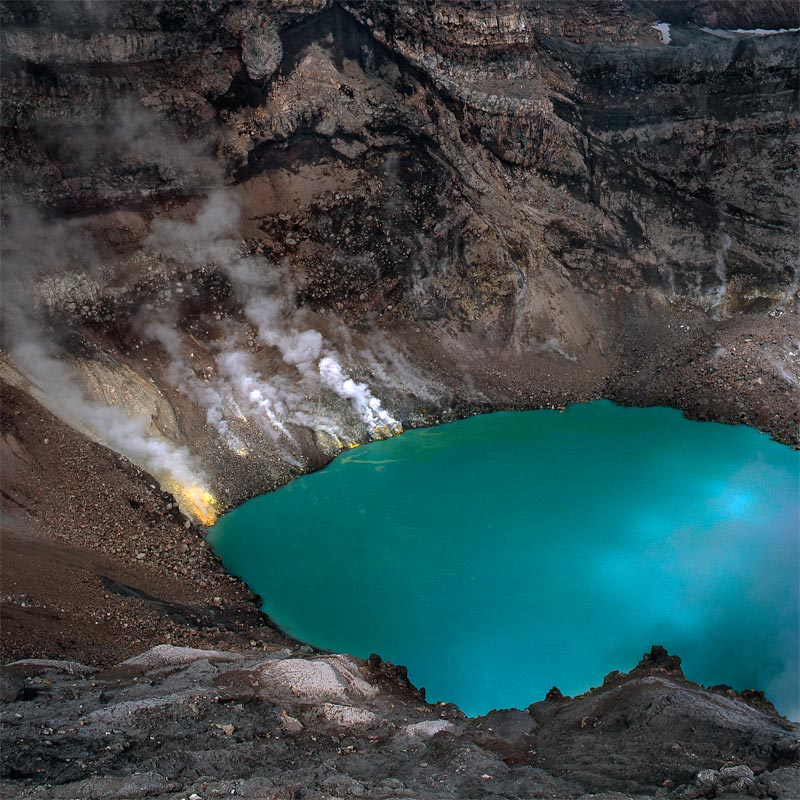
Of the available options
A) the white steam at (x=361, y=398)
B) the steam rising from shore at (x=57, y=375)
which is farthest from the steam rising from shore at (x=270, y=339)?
the steam rising from shore at (x=57, y=375)

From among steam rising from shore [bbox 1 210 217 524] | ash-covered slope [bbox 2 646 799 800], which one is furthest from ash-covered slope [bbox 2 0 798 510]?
ash-covered slope [bbox 2 646 799 800]

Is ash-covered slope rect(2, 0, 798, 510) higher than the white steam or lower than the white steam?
higher

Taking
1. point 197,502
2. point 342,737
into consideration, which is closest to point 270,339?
point 197,502

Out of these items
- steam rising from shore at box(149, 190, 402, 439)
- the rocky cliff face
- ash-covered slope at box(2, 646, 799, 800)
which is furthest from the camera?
steam rising from shore at box(149, 190, 402, 439)

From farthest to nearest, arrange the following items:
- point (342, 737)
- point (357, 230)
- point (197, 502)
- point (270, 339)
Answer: point (357, 230) → point (270, 339) → point (197, 502) → point (342, 737)

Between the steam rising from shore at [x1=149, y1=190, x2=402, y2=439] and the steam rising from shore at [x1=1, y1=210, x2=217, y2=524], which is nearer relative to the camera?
the steam rising from shore at [x1=1, y1=210, x2=217, y2=524]

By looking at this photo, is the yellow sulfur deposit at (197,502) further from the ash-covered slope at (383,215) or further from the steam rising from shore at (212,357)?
the ash-covered slope at (383,215)

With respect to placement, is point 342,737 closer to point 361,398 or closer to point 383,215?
point 361,398

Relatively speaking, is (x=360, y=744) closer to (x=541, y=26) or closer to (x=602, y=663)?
(x=602, y=663)

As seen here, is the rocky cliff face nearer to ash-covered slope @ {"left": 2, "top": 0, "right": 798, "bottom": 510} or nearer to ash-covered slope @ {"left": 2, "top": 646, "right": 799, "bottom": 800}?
ash-covered slope @ {"left": 2, "top": 0, "right": 798, "bottom": 510}
